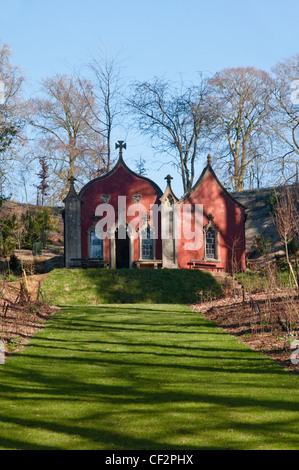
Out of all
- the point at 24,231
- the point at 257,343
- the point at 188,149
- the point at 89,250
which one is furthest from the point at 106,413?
the point at 188,149

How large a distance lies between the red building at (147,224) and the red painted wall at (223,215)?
0.06 m

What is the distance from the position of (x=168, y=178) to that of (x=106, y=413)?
26157mm

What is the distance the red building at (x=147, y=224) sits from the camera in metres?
33.5

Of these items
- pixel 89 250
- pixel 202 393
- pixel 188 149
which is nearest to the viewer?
pixel 202 393

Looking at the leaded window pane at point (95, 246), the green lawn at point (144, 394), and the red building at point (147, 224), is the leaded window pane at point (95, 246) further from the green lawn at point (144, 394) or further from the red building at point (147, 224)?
the green lawn at point (144, 394)

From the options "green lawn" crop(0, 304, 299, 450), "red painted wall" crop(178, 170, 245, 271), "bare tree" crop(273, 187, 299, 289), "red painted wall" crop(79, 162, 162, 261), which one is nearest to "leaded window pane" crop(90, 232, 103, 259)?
"red painted wall" crop(79, 162, 162, 261)

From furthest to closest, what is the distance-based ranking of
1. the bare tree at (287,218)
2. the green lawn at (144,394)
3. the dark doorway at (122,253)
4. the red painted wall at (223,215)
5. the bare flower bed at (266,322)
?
the dark doorway at (122,253), the red painted wall at (223,215), the bare tree at (287,218), the bare flower bed at (266,322), the green lawn at (144,394)

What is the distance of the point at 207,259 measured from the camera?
34.1 meters

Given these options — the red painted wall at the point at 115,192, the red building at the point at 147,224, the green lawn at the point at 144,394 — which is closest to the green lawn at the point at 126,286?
the red building at the point at 147,224

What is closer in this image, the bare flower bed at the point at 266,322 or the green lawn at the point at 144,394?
the green lawn at the point at 144,394

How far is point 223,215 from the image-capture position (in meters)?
35.2

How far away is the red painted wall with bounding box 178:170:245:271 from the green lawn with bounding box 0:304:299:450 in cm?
1853
